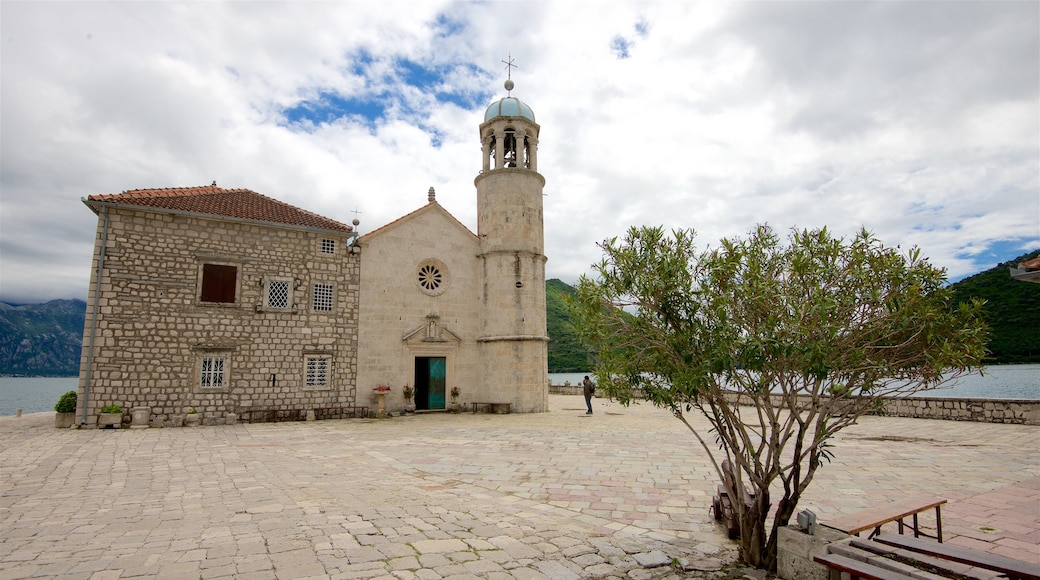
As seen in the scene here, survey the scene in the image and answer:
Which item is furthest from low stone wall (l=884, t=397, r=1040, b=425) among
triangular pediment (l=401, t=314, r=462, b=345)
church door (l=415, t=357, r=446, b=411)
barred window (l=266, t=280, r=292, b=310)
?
barred window (l=266, t=280, r=292, b=310)

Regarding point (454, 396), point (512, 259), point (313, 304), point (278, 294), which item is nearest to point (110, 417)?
point (278, 294)

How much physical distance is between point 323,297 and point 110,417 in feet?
23.1

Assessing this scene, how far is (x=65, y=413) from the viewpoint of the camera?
15883 millimetres

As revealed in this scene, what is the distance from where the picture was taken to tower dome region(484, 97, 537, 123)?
22.4m

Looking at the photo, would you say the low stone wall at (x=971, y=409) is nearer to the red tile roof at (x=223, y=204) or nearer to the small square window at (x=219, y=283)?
the red tile roof at (x=223, y=204)

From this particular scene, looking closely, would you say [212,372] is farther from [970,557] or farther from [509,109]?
[970,557]

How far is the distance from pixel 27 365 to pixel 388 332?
761 ft

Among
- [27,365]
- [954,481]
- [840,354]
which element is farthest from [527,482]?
[27,365]

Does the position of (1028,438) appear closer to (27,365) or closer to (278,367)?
(278,367)

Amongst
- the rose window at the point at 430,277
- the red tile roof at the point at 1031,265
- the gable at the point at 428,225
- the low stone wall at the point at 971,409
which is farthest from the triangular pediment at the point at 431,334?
the red tile roof at the point at 1031,265

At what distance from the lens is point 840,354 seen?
454 cm

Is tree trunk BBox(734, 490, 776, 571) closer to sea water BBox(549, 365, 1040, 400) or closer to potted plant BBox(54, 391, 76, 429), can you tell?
potted plant BBox(54, 391, 76, 429)

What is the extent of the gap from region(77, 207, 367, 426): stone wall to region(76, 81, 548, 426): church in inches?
1.5

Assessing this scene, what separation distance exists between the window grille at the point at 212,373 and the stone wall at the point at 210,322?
0.09m
